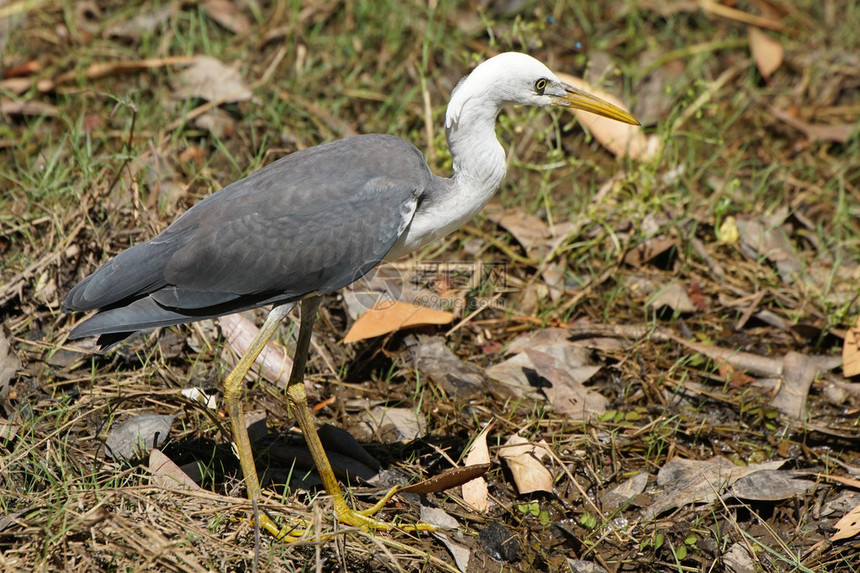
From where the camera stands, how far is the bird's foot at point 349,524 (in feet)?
11.9

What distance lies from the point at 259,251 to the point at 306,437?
34.0 inches

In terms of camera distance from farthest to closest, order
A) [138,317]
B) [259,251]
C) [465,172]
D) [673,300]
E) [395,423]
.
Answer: [673,300], [395,423], [465,172], [259,251], [138,317]

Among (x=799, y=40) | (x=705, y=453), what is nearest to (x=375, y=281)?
(x=705, y=453)

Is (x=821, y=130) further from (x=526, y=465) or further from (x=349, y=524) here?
(x=349, y=524)

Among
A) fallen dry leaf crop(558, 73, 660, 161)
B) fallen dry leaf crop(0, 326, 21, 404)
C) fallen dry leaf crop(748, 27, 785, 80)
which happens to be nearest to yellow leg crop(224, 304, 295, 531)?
fallen dry leaf crop(0, 326, 21, 404)

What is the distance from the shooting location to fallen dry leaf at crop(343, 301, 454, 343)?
187 inches

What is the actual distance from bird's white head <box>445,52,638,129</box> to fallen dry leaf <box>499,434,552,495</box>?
156 centimetres

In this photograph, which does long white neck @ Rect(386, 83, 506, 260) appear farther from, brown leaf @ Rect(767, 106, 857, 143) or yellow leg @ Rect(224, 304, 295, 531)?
brown leaf @ Rect(767, 106, 857, 143)

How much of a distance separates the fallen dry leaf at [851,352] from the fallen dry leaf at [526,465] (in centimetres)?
181

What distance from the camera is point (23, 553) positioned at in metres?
3.30

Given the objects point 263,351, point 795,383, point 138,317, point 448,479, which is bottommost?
point 795,383

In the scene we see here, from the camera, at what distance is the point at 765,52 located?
22.3 feet

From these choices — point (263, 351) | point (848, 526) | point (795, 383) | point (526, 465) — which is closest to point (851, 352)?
point (795, 383)

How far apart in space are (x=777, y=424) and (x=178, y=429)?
3.02m
